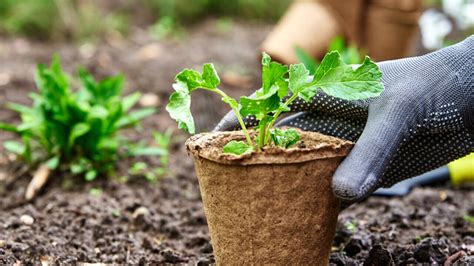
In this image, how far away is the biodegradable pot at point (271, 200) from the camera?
144 centimetres

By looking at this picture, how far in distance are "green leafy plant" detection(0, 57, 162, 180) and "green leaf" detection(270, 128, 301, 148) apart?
4.39 ft

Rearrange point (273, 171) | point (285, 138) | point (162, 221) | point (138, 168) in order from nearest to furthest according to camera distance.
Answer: point (273, 171)
point (285, 138)
point (162, 221)
point (138, 168)

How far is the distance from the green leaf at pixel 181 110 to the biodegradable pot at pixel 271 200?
7 cm

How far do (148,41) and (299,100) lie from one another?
14.6 feet

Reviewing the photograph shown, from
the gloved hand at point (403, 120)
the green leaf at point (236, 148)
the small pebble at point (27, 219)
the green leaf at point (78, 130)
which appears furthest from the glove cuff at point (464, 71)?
the green leaf at point (78, 130)

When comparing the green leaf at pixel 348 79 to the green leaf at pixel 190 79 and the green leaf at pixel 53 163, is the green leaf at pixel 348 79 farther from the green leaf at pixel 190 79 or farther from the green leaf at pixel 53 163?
the green leaf at pixel 53 163

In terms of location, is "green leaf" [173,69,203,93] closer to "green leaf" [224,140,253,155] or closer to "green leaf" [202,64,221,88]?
"green leaf" [202,64,221,88]

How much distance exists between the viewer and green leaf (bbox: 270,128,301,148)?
1.55 m

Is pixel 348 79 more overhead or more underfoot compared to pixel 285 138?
more overhead

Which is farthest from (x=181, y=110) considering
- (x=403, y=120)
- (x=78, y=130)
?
(x=78, y=130)

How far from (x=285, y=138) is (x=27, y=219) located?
113cm

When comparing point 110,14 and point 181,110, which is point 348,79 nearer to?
point 181,110

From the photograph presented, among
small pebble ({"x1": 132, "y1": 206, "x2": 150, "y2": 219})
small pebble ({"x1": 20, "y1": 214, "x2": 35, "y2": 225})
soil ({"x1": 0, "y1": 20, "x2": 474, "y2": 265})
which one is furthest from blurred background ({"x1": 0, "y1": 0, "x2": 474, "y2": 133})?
small pebble ({"x1": 20, "y1": 214, "x2": 35, "y2": 225})

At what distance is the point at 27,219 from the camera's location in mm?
2227
